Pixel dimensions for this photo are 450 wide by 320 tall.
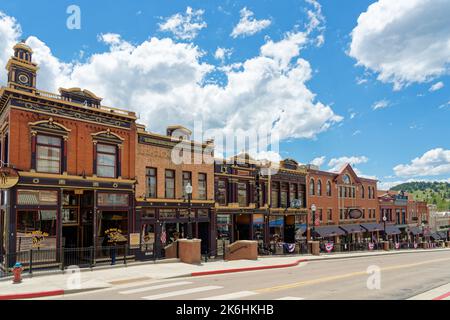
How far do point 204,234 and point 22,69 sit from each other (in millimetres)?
17582

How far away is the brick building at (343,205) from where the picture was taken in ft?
146

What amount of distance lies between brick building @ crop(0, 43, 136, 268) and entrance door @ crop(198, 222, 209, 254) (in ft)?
25.6

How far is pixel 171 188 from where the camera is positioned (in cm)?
2775

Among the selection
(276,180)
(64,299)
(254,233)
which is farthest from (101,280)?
(276,180)

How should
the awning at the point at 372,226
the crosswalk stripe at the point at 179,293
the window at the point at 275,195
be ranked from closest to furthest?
the crosswalk stripe at the point at 179,293, the window at the point at 275,195, the awning at the point at 372,226

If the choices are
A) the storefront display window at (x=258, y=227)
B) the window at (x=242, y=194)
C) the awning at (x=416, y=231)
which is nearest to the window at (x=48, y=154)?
the window at (x=242, y=194)

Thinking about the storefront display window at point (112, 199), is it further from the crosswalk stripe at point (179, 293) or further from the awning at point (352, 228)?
the awning at point (352, 228)

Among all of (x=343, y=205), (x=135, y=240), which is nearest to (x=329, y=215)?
(x=343, y=205)

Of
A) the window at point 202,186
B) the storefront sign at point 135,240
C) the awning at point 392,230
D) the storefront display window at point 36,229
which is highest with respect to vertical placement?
the window at point 202,186

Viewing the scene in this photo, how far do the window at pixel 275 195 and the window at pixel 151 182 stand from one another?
599 inches

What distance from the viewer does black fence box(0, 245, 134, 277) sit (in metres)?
18.1

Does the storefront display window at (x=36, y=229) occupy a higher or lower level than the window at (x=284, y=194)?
lower

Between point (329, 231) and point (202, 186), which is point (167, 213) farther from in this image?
point (329, 231)
